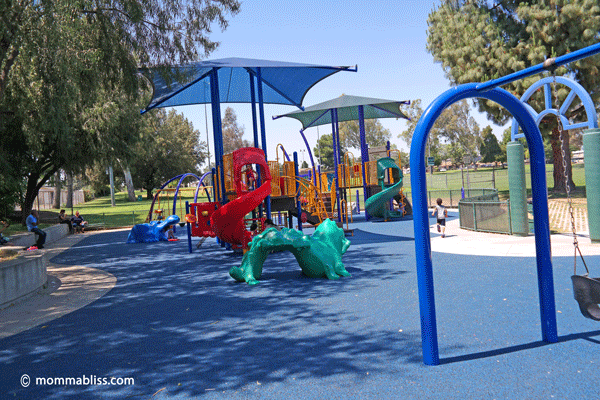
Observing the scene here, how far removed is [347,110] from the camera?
95.3ft

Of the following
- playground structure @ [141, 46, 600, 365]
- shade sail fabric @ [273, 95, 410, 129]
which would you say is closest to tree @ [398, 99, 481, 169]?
shade sail fabric @ [273, 95, 410, 129]

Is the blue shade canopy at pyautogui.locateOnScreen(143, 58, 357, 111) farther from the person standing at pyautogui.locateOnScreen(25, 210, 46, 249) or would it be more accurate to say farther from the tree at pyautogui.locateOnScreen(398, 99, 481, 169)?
the tree at pyautogui.locateOnScreen(398, 99, 481, 169)

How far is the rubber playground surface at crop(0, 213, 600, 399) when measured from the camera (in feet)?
14.1

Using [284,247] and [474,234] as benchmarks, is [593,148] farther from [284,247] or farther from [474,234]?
[284,247]

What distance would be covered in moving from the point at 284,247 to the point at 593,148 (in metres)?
8.06

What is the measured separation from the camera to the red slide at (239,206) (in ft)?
41.9

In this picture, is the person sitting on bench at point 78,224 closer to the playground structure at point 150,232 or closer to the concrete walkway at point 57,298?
the playground structure at point 150,232

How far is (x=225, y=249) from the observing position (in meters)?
15.8

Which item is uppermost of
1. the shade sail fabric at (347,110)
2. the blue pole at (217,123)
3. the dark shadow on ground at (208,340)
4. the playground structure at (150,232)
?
the shade sail fabric at (347,110)

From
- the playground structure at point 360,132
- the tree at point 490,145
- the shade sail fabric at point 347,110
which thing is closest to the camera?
the playground structure at point 360,132

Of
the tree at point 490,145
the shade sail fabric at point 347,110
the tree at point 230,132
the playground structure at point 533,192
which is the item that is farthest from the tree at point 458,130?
the playground structure at point 533,192

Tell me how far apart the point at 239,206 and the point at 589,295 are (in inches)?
365

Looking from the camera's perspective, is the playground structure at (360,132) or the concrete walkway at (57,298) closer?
the concrete walkway at (57,298)

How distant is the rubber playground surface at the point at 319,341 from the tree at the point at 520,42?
20950mm
